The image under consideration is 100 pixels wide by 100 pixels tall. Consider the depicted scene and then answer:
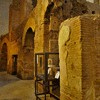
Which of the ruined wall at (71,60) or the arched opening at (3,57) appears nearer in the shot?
the ruined wall at (71,60)

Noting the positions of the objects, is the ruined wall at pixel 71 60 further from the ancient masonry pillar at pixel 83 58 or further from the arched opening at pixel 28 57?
the arched opening at pixel 28 57

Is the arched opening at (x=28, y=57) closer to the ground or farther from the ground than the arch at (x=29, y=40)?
closer to the ground


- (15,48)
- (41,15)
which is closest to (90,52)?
(41,15)

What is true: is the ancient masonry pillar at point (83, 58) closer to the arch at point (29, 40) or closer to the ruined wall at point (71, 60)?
the ruined wall at point (71, 60)

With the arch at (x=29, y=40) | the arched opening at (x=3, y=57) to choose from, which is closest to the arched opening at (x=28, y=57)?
the arch at (x=29, y=40)

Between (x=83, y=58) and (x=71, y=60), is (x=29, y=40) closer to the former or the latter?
(x=71, y=60)

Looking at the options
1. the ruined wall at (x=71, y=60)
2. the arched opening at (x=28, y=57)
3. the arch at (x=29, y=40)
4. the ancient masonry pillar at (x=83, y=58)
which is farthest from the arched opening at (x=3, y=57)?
the ancient masonry pillar at (x=83, y=58)

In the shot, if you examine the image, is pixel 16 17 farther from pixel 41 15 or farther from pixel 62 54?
pixel 62 54

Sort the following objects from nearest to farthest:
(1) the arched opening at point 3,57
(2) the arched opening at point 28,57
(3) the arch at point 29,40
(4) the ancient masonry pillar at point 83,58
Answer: (4) the ancient masonry pillar at point 83,58 < (3) the arch at point 29,40 < (2) the arched opening at point 28,57 < (1) the arched opening at point 3,57

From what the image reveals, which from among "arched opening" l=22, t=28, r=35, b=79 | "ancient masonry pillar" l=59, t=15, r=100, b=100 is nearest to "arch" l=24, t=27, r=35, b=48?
"arched opening" l=22, t=28, r=35, b=79

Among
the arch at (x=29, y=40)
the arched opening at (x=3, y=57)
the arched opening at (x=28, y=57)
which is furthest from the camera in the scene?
the arched opening at (x=3, y=57)

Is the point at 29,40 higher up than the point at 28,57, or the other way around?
the point at 29,40

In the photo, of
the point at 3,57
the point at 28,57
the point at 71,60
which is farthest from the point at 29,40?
the point at 71,60

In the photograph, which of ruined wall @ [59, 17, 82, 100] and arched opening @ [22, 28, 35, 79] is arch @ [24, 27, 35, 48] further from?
ruined wall @ [59, 17, 82, 100]
